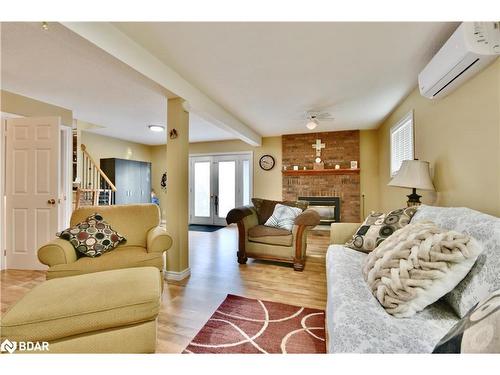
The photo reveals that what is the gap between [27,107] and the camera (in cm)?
298

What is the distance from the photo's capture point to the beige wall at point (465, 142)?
59.4 inches

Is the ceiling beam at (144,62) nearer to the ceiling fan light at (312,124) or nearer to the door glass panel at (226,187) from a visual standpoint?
the ceiling fan light at (312,124)

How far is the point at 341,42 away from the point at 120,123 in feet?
13.5

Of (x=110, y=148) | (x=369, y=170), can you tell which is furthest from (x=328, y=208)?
(x=110, y=148)

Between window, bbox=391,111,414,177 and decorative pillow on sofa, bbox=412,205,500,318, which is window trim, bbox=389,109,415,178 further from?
decorative pillow on sofa, bbox=412,205,500,318

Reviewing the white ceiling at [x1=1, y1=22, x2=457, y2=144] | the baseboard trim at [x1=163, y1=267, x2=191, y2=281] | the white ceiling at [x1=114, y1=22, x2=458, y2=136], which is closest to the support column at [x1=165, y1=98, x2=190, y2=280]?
the baseboard trim at [x1=163, y1=267, x2=191, y2=281]

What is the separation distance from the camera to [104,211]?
2361 millimetres

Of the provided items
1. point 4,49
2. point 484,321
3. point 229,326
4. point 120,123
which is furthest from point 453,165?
point 120,123

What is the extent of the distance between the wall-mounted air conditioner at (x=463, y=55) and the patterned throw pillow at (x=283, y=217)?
1.95 metres

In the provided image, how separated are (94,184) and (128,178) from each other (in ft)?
2.36

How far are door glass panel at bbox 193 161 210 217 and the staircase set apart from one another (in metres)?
2.09

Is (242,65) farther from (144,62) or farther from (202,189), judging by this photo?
(202,189)

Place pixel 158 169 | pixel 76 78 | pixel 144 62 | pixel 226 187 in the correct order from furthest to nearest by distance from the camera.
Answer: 1. pixel 158 169
2. pixel 226 187
3. pixel 76 78
4. pixel 144 62

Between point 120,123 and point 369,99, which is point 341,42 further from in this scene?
point 120,123
